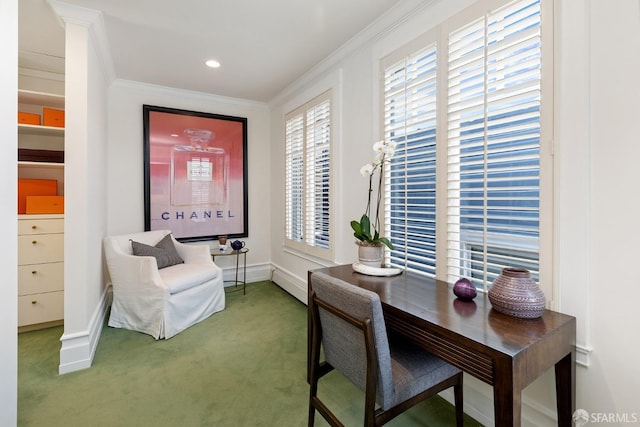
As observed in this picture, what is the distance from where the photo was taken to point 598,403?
1.26 m

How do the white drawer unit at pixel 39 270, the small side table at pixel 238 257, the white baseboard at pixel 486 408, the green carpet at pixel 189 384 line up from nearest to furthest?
the white baseboard at pixel 486 408, the green carpet at pixel 189 384, the white drawer unit at pixel 39 270, the small side table at pixel 238 257

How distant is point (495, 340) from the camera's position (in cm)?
107

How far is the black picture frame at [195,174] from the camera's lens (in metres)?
3.64

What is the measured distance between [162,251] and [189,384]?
1.62 metres

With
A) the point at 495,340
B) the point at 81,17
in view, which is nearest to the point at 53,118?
the point at 81,17

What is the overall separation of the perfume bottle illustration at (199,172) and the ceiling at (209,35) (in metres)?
0.77

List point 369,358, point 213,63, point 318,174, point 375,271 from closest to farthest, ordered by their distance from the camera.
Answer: point 369,358 < point 375,271 < point 213,63 < point 318,174

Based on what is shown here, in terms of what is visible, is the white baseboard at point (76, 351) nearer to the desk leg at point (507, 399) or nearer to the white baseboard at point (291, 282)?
the white baseboard at point (291, 282)

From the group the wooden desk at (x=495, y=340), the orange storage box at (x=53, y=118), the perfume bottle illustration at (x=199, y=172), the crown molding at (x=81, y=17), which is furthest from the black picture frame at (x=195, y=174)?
the wooden desk at (x=495, y=340)

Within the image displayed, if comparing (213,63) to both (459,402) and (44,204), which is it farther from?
(459,402)

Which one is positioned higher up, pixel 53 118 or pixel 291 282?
pixel 53 118

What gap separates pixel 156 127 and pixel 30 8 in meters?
1.54

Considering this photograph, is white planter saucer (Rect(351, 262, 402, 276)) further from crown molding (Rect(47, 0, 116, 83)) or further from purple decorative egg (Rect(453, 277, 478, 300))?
crown molding (Rect(47, 0, 116, 83))

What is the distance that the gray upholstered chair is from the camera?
1.17 metres
